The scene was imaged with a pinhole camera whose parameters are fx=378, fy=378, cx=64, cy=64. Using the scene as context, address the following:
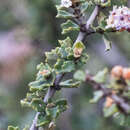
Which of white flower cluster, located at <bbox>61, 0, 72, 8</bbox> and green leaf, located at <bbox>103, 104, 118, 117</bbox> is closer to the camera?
green leaf, located at <bbox>103, 104, 118, 117</bbox>

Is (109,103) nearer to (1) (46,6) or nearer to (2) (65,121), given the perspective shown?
(1) (46,6)

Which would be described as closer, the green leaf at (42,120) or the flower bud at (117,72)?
the flower bud at (117,72)

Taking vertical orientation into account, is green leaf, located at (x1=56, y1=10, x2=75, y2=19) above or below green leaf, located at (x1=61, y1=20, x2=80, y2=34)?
above

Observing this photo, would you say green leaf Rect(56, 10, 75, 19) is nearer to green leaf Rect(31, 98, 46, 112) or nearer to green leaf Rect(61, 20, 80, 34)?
green leaf Rect(61, 20, 80, 34)

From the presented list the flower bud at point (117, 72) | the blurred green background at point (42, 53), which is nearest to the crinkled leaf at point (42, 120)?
the flower bud at point (117, 72)

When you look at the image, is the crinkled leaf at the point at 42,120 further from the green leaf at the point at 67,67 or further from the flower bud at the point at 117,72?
the flower bud at the point at 117,72

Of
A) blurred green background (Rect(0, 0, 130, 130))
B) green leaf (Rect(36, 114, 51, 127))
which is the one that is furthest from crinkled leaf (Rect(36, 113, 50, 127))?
blurred green background (Rect(0, 0, 130, 130))

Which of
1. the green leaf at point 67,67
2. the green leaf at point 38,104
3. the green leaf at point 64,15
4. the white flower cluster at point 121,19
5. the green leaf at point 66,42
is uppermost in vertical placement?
the green leaf at point 64,15

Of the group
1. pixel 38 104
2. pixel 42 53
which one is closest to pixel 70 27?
pixel 38 104

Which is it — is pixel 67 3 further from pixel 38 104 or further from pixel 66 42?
pixel 38 104

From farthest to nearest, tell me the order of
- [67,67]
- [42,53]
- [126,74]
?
[42,53], [67,67], [126,74]

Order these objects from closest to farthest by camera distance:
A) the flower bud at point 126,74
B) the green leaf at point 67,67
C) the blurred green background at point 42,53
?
the flower bud at point 126,74 < the green leaf at point 67,67 < the blurred green background at point 42,53
